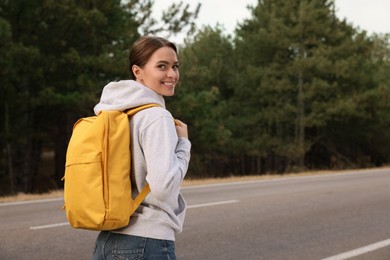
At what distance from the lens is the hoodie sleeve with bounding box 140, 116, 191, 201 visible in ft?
6.46

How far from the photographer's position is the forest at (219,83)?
19953 mm

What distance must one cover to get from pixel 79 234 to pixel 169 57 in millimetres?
4883

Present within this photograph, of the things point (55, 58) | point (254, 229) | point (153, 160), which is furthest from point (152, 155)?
point (55, 58)

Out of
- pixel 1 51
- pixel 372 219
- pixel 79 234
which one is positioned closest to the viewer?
pixel 79 234

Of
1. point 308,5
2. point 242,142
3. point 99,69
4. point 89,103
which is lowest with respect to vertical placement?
point 242,142

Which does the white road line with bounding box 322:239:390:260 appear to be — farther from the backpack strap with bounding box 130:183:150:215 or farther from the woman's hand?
the backpack strap with bounding box 130:183:150:215

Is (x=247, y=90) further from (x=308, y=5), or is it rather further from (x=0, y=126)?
(x=0, y=126)

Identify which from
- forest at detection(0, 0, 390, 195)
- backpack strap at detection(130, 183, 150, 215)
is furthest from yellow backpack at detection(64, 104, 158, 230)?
forest at detection(0, 0, 390, 195)

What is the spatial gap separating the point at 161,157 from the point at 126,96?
1.10 feet

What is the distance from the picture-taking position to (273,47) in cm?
3112

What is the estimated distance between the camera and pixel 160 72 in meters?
2.18

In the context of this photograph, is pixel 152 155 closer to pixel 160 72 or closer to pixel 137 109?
pixel 137 109

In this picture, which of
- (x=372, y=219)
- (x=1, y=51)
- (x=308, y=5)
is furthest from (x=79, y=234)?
Result: (x=308, y=5)

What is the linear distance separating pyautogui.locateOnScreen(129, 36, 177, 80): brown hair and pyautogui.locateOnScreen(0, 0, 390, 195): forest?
15013 millimetres
